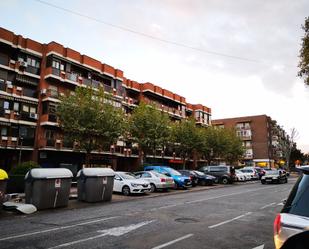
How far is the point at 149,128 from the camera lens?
32156 millimetres

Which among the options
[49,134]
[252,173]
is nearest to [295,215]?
[49,134]

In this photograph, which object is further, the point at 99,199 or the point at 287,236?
the point at 99,199

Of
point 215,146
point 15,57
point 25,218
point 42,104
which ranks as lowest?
point 25,218

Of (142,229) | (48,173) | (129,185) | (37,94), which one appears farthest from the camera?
(37,94)

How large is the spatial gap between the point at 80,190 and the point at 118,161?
94.0ft

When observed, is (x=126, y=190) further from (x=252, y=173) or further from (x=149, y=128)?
(x=252, y=173)

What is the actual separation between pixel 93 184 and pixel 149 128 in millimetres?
17829

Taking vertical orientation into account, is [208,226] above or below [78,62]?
below

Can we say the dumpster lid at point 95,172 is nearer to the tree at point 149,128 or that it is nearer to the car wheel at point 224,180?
the tree at point 149,128

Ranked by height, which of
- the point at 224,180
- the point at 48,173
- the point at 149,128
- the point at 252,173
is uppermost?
the point at 149,128

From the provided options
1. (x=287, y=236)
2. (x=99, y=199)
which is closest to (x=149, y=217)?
(x=99, y=199)

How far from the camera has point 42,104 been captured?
1296 inches

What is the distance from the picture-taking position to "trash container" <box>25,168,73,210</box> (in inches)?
474

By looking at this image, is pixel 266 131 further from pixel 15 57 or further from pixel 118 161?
pixel 15 57
